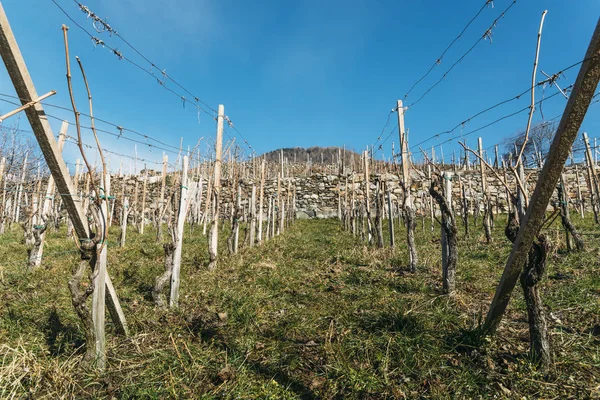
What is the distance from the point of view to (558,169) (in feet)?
6.77

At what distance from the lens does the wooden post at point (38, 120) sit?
2156 mm

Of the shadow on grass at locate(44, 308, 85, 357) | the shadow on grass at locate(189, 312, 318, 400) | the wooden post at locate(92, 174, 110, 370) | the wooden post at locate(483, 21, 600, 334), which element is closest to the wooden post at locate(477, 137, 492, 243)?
the wooden post at locate(483, 21, 600, 334)

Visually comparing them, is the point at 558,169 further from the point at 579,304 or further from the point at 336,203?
the point at 336,203

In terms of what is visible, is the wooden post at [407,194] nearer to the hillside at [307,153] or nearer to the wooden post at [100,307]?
the wooden post at [100,307]

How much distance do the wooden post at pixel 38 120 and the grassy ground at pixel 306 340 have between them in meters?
1.27

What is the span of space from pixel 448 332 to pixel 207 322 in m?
2.81

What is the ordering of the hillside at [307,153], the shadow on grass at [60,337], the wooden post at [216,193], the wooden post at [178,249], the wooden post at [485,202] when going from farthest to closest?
the hillside at [307,153], the wooden post at [485,202], the wooden post at [216,193], the wooden post at [178,249], the shadow on grass at [60,337]

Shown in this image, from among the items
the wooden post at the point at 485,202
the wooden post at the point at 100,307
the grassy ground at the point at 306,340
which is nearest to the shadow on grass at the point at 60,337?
the grassy ground at the point at 306,340

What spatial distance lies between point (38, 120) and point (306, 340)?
319cm

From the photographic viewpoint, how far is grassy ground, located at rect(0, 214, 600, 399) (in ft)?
8.34

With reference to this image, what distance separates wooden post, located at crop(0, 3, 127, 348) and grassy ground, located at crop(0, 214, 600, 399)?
127cm

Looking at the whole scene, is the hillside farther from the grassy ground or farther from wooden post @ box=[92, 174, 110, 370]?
wooden post @ box=[92, 174, 110, 370]

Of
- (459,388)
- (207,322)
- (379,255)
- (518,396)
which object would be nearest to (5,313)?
(207,322)

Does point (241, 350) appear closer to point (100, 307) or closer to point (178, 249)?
point (100, 307)
